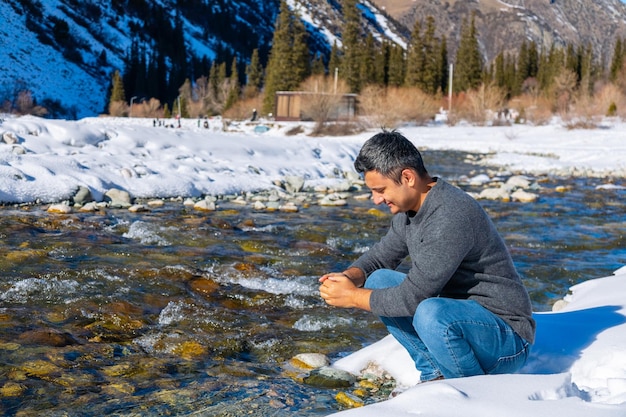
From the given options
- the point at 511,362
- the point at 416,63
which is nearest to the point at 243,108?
the point at 416,63

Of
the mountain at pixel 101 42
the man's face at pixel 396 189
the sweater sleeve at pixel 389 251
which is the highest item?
the mountain at pixel 101 42

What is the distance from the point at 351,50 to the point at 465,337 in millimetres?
66261

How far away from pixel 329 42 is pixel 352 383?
640 ft

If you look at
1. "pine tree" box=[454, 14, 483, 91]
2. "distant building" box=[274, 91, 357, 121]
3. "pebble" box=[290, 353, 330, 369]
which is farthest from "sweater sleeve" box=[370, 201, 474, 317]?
"pine tree" box=[454, 14, 483, 91]

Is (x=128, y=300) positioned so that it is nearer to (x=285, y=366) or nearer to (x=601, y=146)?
(x=285, y=366)

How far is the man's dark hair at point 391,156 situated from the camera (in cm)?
268

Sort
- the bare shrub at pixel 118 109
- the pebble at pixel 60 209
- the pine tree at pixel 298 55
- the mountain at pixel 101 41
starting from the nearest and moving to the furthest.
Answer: the pebble at pixel 60 209
the pine tree at pixel 298 55
the bare shrub at pixel 118 109
the mountain at pixel 101 41

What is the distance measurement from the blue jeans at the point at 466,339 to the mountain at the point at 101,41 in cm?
9349

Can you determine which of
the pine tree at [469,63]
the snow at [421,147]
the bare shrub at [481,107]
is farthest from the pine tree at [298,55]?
the snow at [421,147]

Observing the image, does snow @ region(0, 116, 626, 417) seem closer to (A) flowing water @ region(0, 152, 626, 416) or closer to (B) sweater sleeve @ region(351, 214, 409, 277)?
(B) sweater sleeve @ region(351, 214, 409, 277)

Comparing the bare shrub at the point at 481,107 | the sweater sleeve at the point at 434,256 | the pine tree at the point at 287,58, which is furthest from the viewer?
the pine tree at the point at 287,58

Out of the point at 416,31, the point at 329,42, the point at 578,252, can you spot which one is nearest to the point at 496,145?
the point at 578,252

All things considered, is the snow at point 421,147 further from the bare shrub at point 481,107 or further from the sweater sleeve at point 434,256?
the bare shrub at point 481,107

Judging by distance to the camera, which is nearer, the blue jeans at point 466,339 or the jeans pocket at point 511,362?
the blue jeans at point 466,339
